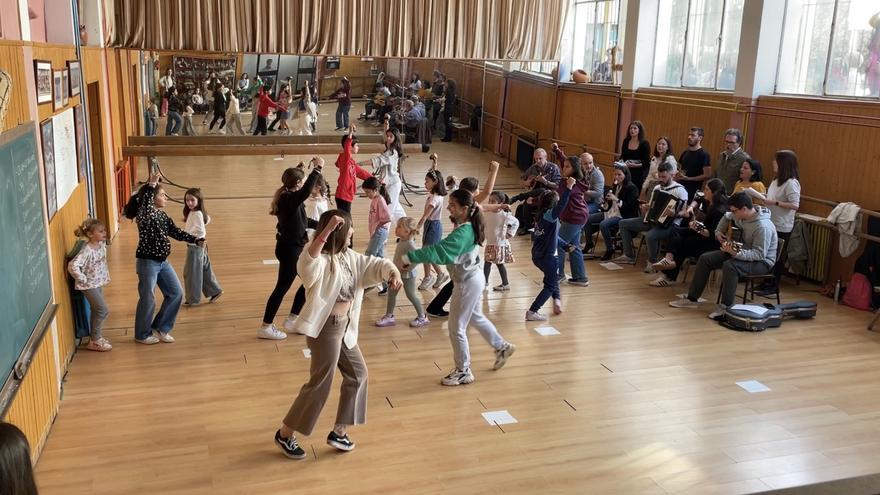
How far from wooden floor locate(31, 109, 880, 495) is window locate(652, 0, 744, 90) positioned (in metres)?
4.45

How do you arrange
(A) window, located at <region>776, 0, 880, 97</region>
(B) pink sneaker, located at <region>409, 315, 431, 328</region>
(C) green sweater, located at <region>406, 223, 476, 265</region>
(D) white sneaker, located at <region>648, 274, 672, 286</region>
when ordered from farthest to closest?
1. (D) white sneaker, located at <region>648, 274, 672, 286</region>
2. (A) window, located at <region>776, 0, 880, 97</region>
3. (B) pink sneaker, located at <region>409, 315, 431, 328</region>
4. (C) green sweater, located at <region>406, 223, 476, 265</region>

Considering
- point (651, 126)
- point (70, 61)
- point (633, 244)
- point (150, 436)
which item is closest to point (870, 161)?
point (633, 244)

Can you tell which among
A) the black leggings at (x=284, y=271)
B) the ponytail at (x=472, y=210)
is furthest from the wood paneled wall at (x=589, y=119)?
the ponytail at (x=472, y=210)

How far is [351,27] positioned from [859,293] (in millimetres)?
7715

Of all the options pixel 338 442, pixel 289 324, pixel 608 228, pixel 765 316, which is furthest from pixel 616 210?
pixel 338 442

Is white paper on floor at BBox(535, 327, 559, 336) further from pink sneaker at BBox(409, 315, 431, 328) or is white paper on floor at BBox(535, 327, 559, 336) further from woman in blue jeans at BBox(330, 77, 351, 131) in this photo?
woman in blue jeans at BBox(330, 77, 351, 131)

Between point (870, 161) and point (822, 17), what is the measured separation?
6.97ft

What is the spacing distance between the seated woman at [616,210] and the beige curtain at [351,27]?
10.8ft

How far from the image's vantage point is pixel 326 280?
14.7 ft

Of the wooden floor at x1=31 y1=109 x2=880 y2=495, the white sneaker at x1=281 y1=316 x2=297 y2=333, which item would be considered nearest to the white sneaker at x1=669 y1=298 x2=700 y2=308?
the wooden floor at x1=31 y1=109 x2=880 y2=495

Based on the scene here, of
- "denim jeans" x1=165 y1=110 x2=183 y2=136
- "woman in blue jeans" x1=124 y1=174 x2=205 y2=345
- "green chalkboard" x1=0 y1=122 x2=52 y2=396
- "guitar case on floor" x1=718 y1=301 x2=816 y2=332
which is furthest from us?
"denim jeans" x1=165 y1=110 x2=183 y2=136

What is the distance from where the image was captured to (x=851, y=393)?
6.22 m

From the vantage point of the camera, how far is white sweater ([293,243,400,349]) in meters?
4.41

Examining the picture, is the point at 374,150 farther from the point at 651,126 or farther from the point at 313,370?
the point at 313,370
